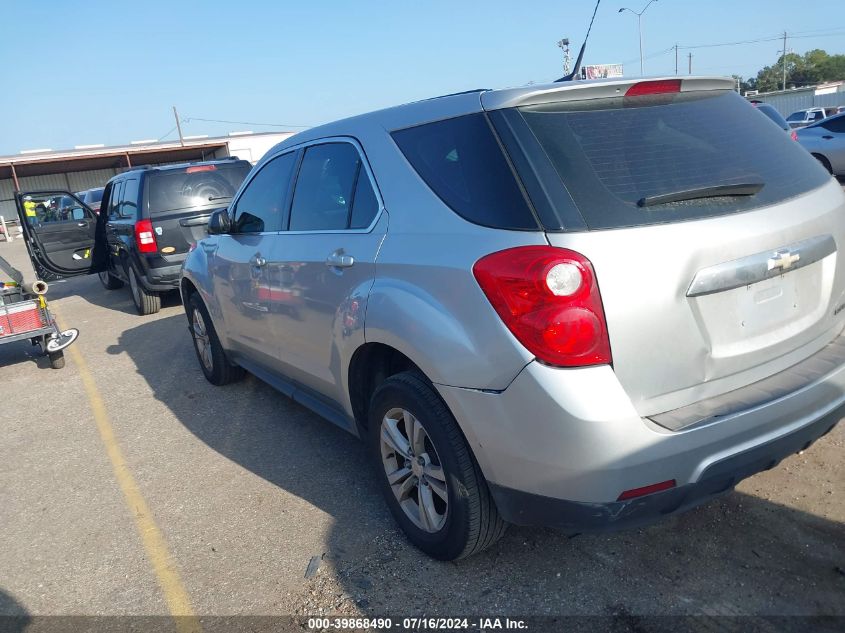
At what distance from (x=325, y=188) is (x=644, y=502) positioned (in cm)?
223

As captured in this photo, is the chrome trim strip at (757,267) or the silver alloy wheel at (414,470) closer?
the chrome trim strip at (757,267)

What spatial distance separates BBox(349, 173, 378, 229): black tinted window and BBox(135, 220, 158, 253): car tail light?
6.09m

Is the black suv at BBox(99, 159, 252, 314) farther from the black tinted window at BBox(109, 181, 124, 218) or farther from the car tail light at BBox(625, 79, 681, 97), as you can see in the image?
the car tail light at BBox(625, 79, 681, 97)

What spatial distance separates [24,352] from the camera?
7.90 metres

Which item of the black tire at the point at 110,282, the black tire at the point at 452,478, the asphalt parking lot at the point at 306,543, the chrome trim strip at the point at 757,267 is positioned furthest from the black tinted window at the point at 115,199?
the chrome trim strip at the point at 757,267

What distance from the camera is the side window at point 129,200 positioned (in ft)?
28.5

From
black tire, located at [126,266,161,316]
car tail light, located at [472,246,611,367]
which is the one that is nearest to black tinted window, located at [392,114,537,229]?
car tail light, located at [472,246,611,367]

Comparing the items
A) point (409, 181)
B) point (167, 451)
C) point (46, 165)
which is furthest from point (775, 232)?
point (46, 165)

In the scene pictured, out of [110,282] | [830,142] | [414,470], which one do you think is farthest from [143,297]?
[830,142]

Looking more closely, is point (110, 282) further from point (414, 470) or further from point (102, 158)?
point (102, 158)

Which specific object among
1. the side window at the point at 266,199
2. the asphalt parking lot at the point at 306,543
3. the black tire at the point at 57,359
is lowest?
the black tire at the point at 57,359

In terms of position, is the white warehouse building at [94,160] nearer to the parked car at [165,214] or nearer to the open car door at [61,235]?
the open car door at [61,235]

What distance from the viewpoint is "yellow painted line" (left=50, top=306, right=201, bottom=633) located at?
9.31 ft

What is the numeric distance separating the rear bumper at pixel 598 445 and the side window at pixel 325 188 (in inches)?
51.6
